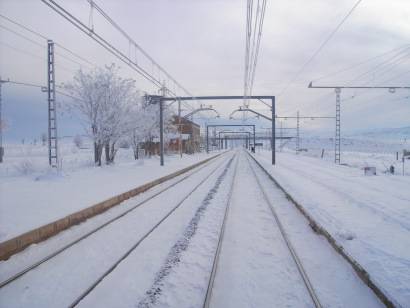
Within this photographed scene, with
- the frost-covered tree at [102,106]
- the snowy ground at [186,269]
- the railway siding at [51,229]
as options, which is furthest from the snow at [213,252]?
the frost-covered tree at [102,106]

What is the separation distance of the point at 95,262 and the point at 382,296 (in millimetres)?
4390

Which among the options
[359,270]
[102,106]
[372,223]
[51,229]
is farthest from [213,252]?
[102,106]

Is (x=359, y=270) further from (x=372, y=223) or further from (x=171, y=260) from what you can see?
(x=171, y=260)

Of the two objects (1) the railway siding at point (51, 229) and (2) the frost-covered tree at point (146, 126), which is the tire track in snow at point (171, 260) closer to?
(1) the railway siding at point (51, 229)

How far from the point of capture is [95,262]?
424 centimetres

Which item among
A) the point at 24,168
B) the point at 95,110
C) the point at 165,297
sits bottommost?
the point at 165,297

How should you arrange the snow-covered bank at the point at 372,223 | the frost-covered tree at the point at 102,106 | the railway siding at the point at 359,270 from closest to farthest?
the railway siding at the point at 359,270
the snow-covered bank at the point at 372,223
the frost-covered tree at the point at 102,106

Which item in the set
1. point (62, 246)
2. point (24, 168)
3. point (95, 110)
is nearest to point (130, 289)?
point (62, 246)

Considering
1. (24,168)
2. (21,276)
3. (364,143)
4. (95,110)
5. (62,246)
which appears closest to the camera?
(21,276)

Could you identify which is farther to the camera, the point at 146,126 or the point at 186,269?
the point at 146,126

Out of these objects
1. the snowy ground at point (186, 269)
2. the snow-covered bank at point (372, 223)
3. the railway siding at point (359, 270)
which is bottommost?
the snowy ground at point (186, 269)

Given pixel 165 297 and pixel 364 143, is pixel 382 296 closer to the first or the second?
pixel 165 297

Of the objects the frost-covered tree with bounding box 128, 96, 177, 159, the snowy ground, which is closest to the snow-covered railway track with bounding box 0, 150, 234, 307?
the snowy ground

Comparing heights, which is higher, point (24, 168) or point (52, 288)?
point (24, 168)
